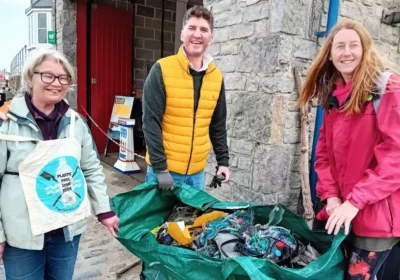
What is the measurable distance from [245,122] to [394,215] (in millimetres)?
1700

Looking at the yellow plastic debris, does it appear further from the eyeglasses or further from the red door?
the red door

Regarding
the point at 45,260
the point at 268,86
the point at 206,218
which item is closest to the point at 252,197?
the point at 268,86

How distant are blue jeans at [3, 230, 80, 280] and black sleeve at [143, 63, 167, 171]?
0.55 m

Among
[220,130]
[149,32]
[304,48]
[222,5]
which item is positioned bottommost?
[220,130]

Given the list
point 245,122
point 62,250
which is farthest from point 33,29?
point 62,250

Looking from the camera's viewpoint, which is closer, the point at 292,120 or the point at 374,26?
the point at 292,120

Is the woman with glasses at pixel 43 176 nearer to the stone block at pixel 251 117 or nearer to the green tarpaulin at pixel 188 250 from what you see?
the green tarpaulin at pixel 188 250

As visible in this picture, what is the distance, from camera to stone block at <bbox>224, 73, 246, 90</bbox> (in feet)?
9.65

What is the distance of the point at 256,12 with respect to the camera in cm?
280

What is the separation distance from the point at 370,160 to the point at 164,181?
0.97m

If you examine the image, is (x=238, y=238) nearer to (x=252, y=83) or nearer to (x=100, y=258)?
(x=100, y=258)

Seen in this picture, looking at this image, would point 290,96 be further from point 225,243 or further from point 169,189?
point 225,243

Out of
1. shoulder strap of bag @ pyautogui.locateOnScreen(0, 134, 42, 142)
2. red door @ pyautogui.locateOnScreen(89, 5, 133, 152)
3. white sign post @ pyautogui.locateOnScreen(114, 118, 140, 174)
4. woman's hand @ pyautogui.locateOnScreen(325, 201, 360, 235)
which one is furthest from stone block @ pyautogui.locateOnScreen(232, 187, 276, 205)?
red door @ pyautogui.locateOnScreen(89, 5, 133, 152)

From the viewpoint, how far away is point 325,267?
123 cm
